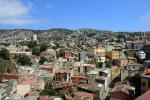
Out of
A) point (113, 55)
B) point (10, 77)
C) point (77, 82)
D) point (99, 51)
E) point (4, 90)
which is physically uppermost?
point (99, 51)

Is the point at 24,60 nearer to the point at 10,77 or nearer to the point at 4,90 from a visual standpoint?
the point at 10,77

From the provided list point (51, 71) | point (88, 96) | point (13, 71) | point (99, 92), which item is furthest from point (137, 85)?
point (13, 71)

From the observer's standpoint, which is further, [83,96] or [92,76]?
[92,76]

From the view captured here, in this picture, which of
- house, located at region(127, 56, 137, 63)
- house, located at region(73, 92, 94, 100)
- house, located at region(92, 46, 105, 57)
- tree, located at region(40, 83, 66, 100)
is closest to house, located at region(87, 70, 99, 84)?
tree, located at region(40, 83, 66, 100)

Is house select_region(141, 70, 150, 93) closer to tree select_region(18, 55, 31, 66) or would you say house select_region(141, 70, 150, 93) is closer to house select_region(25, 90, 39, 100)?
house select_region(25, 90, 39, 100)

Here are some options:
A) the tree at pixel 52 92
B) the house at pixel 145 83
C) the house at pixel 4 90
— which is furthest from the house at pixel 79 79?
the house at pixel 145 83

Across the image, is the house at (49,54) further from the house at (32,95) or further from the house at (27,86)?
the house at (32,95)

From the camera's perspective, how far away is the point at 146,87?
3219cm

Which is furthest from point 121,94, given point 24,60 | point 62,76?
point 24,60

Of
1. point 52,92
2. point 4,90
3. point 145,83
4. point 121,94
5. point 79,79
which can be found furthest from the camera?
point 79,79

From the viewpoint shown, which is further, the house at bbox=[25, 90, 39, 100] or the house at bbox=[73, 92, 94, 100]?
the house at bbox=[73, 92, 94, 100]

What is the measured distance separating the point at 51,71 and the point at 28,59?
12.2 metres

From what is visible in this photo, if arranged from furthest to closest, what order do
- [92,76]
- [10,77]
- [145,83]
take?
[92,76] → [10,77] → [145,83]

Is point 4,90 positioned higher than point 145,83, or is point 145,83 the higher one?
point 145,83
